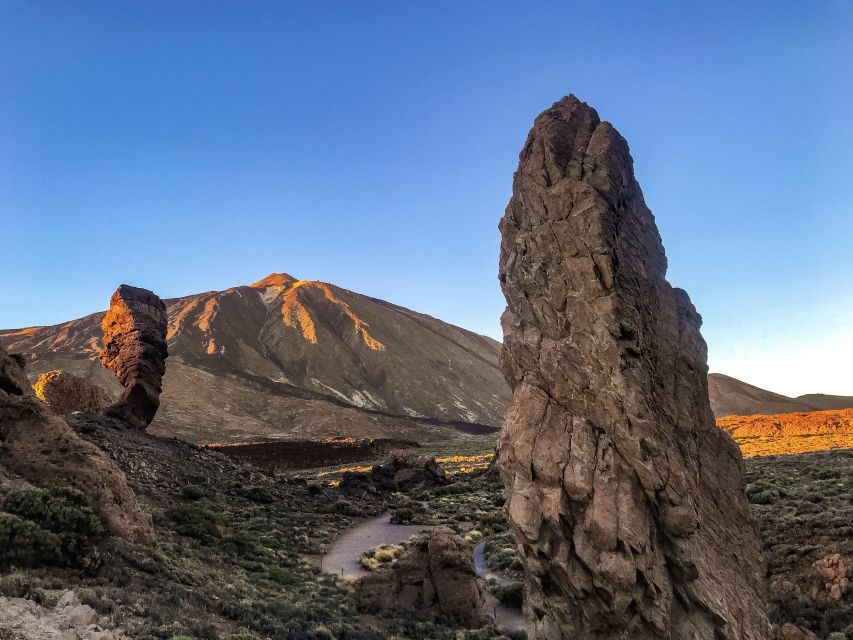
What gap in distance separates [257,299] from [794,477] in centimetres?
18817

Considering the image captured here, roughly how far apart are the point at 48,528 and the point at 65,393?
96.8ft

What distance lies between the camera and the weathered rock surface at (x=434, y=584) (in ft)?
55.4

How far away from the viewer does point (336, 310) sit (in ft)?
628

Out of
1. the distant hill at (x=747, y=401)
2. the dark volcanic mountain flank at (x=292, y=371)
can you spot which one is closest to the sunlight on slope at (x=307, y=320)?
the dark volcanic mountain flank at (x=292, y=371)

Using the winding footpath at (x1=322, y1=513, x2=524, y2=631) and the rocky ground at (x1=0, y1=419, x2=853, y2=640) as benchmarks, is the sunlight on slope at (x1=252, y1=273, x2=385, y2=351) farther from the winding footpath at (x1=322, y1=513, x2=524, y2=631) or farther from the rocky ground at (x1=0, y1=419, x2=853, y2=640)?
the winding footpath at (x1=322, y1=513, x2=524, y2=631)

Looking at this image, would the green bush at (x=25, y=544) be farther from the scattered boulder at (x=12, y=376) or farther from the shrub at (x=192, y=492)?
the shrub at (x=192, y=492)

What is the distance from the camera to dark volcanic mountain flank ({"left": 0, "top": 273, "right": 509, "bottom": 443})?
104 m

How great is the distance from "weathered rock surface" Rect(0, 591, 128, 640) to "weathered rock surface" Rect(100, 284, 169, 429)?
88.6ft

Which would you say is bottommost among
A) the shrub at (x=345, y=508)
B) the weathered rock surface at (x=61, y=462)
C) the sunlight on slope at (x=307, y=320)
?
the shrub at (x=345, y=508)

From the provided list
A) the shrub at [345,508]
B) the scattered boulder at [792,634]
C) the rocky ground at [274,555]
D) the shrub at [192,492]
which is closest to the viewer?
the scattered boulder at [792,634]

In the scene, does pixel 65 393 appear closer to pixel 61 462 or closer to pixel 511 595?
pixel 61 462

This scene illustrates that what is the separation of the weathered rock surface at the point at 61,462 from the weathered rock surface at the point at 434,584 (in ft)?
25.3

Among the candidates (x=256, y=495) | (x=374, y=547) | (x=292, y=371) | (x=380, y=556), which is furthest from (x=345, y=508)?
(x=292, y=371)

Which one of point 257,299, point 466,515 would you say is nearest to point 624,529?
point 466,515
